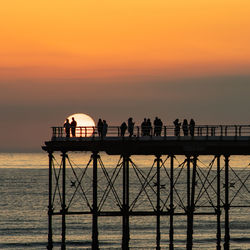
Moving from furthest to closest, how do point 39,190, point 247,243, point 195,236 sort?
point 39,190, point 195,236, point 247,243

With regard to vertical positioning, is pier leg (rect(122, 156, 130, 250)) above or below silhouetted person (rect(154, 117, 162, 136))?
below

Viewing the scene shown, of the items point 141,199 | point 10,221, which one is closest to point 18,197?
point 141,199

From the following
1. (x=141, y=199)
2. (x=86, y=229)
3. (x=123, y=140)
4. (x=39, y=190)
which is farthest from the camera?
(x=39, y=190)

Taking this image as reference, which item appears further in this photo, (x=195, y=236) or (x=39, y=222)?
(x=39, y=222)

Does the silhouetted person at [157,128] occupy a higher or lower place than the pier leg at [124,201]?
higher

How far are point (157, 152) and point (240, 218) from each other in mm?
49434

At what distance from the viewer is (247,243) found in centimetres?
9512

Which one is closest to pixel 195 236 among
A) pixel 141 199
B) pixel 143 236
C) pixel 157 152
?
pixel 143 236

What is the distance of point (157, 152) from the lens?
80.6 m

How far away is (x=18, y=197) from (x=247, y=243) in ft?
269

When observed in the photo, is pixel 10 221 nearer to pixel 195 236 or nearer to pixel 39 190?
pixel 195 236

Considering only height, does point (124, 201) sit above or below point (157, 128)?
below

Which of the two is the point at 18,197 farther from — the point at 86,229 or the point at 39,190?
the point at 86,229

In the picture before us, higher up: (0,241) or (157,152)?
(157,152)
